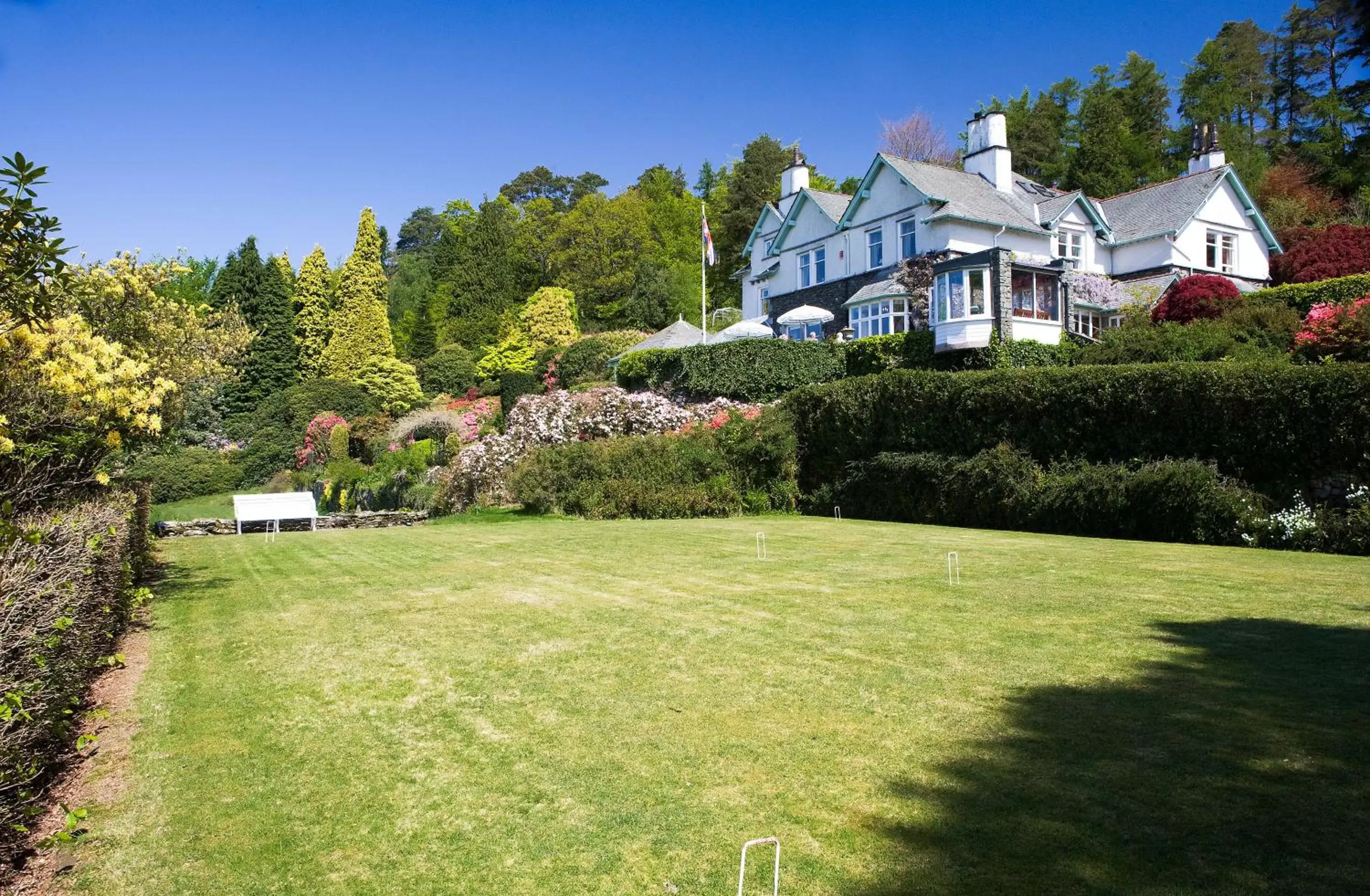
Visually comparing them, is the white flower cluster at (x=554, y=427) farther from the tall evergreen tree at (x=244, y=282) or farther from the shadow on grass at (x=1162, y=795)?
the tall evergreen tree at (x=244, y=282)

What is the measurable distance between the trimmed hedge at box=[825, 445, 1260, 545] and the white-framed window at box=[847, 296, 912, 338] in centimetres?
1240

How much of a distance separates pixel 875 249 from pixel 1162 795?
3305cm

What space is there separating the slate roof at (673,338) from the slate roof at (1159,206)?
18.2 meters

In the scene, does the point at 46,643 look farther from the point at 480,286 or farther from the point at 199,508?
the point at 480,286

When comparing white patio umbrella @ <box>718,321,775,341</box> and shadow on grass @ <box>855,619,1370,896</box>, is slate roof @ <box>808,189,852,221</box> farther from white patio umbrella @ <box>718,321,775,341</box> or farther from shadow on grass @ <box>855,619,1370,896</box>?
shadow on grass @ <box>855,619,1370,896</box>

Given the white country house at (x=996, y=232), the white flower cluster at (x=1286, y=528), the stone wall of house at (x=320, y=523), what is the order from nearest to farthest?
1. the white flower cluster at (x=1286, y=528)
2. the stone wall of house at (x=320, y=523)
3. the white country house at (x=996, y=232)

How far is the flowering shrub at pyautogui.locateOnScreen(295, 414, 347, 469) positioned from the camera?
3962cm

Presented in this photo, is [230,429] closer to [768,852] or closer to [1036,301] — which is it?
[1036,301]

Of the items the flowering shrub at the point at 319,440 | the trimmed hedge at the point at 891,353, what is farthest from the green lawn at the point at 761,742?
the flowering shrub at the point at 319,440

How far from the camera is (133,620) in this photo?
9469 mm

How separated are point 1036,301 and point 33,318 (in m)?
27.4

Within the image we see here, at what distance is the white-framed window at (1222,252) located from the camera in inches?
1419

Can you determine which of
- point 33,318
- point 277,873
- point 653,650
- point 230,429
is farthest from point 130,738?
point 230,429

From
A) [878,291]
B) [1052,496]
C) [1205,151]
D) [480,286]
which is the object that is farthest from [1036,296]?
[480,286]
